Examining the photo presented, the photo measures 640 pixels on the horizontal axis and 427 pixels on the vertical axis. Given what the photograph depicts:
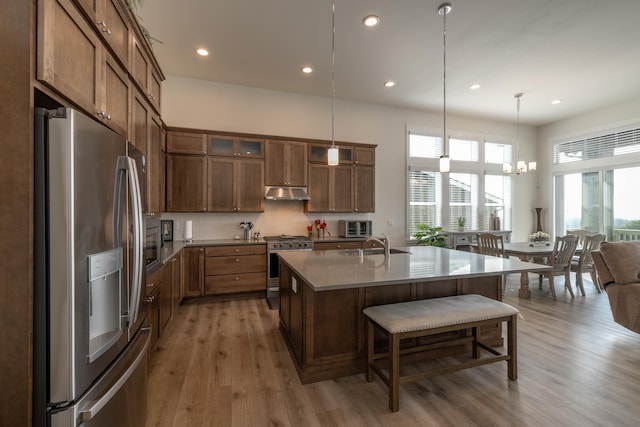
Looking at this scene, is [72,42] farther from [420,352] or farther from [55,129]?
[420,352]

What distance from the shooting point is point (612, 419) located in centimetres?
177

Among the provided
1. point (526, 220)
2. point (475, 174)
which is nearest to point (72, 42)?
point (475, 174)

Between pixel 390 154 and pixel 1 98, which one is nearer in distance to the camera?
pixel 1 98

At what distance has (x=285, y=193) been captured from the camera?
179 inches

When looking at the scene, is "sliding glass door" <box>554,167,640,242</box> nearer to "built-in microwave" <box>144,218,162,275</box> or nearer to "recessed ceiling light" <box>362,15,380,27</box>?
"recessed ceiling light" <box>362,15,380,27</box>

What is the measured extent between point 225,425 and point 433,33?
13.5 feet

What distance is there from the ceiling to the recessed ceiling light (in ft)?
0.20

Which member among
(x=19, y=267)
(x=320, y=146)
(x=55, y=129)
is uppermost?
(x=320, y=146)

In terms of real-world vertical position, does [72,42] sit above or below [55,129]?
above

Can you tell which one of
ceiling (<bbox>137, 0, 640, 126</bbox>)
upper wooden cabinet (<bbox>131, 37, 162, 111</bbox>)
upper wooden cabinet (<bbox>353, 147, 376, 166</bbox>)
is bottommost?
upper wooden cabinet (<bbox>353, 147, 376, 166</bbox>)

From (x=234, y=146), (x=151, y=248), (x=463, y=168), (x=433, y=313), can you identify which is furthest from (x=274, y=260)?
(x=463, y=168)

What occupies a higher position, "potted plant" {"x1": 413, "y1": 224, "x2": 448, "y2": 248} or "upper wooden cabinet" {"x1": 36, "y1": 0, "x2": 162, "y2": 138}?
"upper wooden cabinet" {"x1": 36, "y1": 0, "x2": 162, "y2": 138}

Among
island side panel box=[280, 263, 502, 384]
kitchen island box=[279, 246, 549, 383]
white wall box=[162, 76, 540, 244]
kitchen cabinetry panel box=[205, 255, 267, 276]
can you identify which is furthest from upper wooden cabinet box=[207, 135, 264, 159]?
island side panel box=[280, 263, 502, 384]

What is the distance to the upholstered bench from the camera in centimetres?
188
